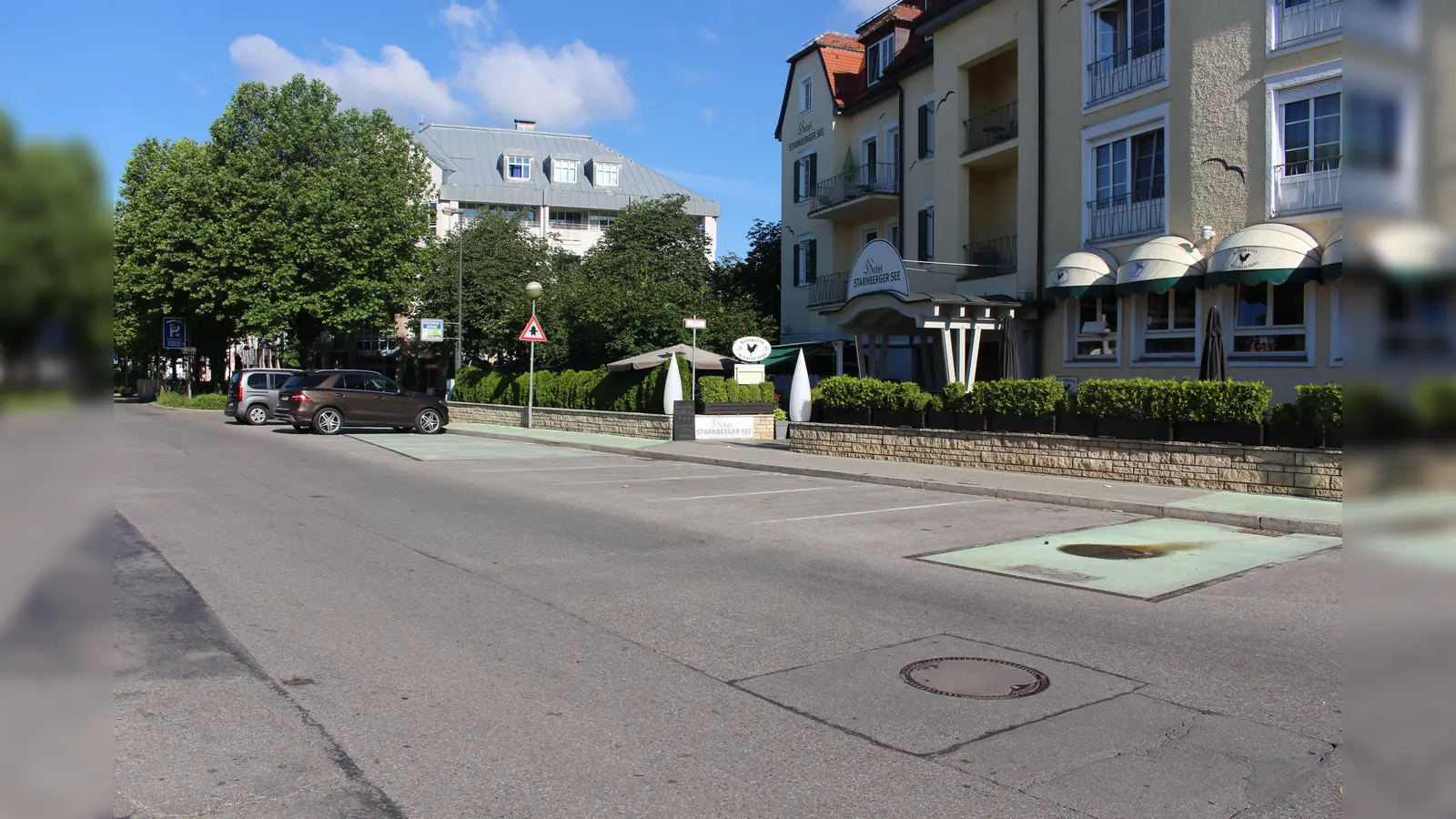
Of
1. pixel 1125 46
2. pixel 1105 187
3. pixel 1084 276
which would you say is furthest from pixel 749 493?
pixel 1125 46

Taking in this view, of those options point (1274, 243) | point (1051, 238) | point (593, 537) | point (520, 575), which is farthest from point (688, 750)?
point (1051, 238)

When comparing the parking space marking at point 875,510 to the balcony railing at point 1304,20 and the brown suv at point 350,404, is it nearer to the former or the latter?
the balcony railing at point 1304,20

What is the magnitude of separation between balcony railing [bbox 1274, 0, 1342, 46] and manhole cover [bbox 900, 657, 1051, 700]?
15.5 metres

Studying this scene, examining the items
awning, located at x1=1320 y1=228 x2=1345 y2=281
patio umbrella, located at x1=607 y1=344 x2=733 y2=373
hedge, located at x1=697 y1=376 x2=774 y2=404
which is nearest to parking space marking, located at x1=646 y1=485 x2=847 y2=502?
awning, located at x1=1320 y1=228 x2=1345 y2=281

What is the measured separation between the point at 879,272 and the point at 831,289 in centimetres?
1008

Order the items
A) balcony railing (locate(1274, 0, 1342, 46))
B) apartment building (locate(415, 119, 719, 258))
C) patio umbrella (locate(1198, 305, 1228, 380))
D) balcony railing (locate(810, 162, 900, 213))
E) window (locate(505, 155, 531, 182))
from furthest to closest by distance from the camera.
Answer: window (locate(505, 155, 531, 182)) → apartment building (locate(415, 119, 719, 258)) → balcony railing (locate(810, 162, 900, 213)) → balcony railing (locate(1274, 0, 1342, 46)) → patio umbrella (locate(1198, 305, 1228, 380))

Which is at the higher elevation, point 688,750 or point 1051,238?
point 1051,238

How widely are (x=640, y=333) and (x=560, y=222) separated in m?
43.5

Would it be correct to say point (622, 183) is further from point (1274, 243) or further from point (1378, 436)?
point (1378, 436)

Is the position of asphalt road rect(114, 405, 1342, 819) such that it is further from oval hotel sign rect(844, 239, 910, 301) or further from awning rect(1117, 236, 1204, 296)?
oval hotel sign rect(844, 239, 910, 301)

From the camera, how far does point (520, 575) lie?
8844mm

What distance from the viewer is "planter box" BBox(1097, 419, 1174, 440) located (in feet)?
48.5

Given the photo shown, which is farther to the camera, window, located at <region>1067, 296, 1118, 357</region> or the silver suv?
the silver suv

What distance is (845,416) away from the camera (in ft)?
68.8
